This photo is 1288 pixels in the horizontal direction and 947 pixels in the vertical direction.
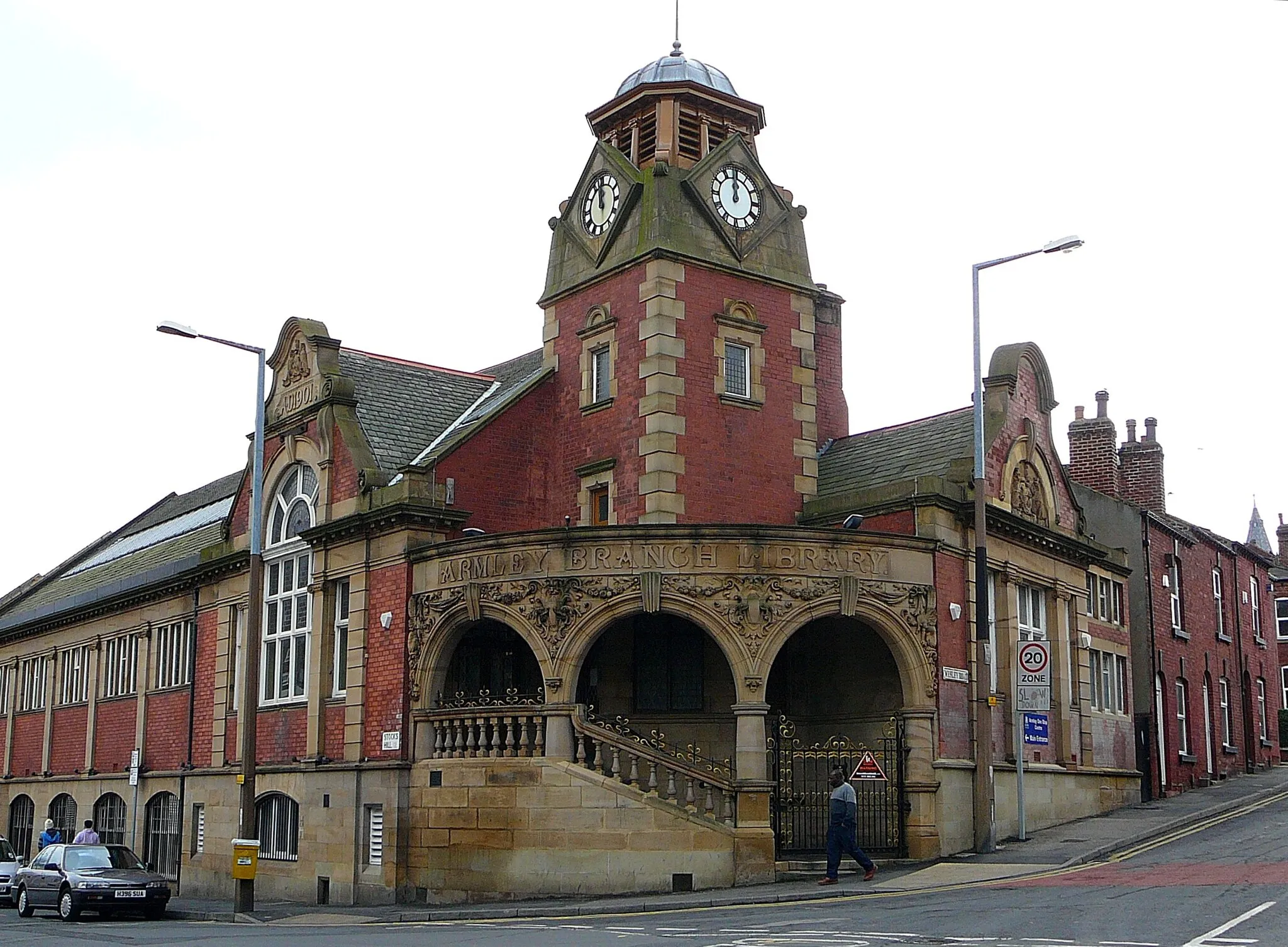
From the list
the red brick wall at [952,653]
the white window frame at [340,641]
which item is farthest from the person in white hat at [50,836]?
the red brick wall at [952,653]

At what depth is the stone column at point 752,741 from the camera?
79.2 ft

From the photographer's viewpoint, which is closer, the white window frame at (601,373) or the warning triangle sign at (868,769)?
the warning triangle sign at (868,769)

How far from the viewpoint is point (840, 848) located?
22.9 metres

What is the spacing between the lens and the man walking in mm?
22812

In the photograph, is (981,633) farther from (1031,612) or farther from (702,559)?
(1031,612)

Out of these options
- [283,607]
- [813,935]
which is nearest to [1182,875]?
[813,935]

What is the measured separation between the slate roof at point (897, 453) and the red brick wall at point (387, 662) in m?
8.54

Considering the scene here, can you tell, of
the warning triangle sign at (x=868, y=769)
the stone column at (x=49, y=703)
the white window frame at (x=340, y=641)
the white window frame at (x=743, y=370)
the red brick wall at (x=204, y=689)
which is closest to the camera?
the warning triangle sign at (x=868, y=769)

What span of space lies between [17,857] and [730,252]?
21.5 meters

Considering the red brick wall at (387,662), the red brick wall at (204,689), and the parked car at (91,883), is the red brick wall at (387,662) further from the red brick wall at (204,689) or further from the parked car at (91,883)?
the red brick wall at (204,689)

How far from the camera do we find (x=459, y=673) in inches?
1131

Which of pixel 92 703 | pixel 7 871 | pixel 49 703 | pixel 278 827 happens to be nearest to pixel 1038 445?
pixel 278 827

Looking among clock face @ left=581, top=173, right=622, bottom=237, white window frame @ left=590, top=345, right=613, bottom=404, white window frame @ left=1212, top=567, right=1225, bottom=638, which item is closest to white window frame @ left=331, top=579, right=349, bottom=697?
white window frame @ left=590, top=345, right=613, bottom=404

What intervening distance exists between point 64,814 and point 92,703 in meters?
3.73
